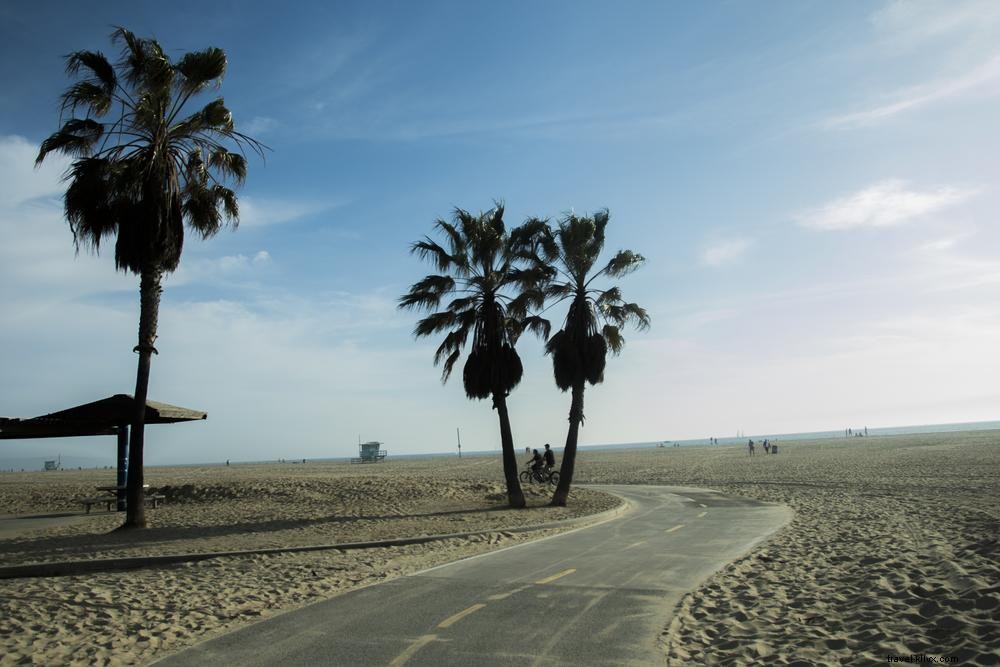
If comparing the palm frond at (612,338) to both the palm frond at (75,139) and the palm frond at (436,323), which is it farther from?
the palm frond at (75,139)

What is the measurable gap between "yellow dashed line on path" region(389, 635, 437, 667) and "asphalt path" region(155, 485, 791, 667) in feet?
0.04

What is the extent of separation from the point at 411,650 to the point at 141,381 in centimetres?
1405

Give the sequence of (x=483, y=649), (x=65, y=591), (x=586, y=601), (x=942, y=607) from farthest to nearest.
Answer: (x=65, y=591) < (x=586, y=601) < (x=942, y=607) < (x=483, y=649)

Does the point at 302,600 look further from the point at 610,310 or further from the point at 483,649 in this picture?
the point at 610,310

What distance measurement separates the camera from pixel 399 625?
8.05 meters

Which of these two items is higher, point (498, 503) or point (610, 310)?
point (610, 310)

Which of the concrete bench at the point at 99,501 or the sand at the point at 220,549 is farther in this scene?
the concrete bench at the point at 99,501

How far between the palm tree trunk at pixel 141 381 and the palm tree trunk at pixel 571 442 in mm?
12790

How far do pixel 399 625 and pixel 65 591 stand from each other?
5.60 meters

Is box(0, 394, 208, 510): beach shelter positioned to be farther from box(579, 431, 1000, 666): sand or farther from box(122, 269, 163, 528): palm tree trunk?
box(579, 431, 1000, 666): sand

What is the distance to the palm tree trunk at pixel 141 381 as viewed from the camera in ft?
59.3

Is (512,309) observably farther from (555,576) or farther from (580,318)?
(555,576)

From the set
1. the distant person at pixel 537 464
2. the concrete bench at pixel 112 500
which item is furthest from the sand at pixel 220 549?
the distant person at pixel 537 464

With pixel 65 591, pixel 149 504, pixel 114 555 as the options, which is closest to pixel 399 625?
pixel 65 591
